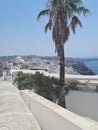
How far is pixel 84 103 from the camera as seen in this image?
16.2 meters

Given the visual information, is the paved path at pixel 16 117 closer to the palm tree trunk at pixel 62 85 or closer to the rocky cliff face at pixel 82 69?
the palm tree trunk at pixel 62 85

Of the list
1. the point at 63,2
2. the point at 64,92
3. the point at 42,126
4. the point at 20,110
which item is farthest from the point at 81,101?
the point at 42,126

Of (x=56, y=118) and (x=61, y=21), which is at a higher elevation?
(x=61, y=21)

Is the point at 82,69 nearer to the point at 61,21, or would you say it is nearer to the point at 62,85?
the point at 61,21

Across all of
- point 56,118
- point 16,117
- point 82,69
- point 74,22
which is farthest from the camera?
point 82,69

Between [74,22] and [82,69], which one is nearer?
[74,22]

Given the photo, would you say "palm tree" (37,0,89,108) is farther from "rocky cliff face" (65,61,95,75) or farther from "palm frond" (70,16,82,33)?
"rocky cliff face" (65,61,95,75)

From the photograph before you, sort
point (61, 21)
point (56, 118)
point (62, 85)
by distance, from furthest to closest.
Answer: point (61, 21) < point (62, 85) < point (56, 118)

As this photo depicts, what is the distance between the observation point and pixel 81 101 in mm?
16438

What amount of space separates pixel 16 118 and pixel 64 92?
1131 cm

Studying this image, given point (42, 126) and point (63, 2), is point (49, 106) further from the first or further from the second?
point (63, 2)

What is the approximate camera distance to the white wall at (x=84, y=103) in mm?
15530

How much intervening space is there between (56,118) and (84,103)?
12208mm

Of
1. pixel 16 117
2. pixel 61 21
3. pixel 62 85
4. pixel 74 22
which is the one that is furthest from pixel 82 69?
pixel 16 117
